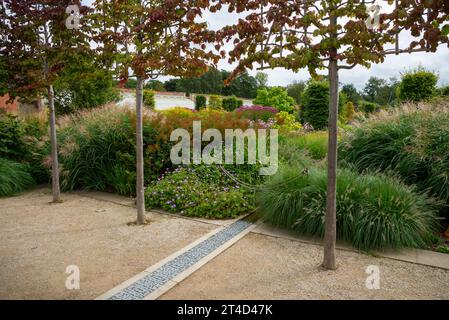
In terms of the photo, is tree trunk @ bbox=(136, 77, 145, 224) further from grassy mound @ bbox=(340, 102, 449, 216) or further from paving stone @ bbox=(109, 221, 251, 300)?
grassy mound @ bbox=(340, 102, 449, 216)

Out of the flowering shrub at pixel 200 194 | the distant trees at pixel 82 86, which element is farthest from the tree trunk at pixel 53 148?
the flowering shrub at pixel 200 194

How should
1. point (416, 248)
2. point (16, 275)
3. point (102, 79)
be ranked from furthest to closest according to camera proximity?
point (102, 79)
point (416, 248)
point (16, 275)

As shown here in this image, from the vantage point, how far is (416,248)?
12.5ft

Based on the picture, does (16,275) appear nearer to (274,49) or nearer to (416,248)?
(274,49)

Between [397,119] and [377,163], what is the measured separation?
3.46 ft

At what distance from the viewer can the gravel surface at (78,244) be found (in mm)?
2979

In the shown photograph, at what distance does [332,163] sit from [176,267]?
1840mm

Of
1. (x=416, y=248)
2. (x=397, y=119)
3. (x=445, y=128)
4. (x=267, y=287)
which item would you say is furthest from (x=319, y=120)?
(x=267, y=287)

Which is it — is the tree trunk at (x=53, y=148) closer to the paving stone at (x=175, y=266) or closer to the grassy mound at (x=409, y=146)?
the paving stone at (x=175, y=266)

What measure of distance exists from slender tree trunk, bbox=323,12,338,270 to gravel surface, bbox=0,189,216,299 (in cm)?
166

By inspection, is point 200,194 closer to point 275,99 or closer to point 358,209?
point 358,209

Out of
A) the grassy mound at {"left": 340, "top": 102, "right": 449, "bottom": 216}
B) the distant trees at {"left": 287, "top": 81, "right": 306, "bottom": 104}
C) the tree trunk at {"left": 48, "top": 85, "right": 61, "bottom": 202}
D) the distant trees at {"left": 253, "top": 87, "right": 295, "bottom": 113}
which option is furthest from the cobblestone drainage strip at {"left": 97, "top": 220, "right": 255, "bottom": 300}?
the distant trees at {"left": 287, "top": 81, "right": 306, "bottom": 104}

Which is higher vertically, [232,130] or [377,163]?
[232,130]

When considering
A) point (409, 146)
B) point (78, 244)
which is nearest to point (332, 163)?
point (409, 146)
